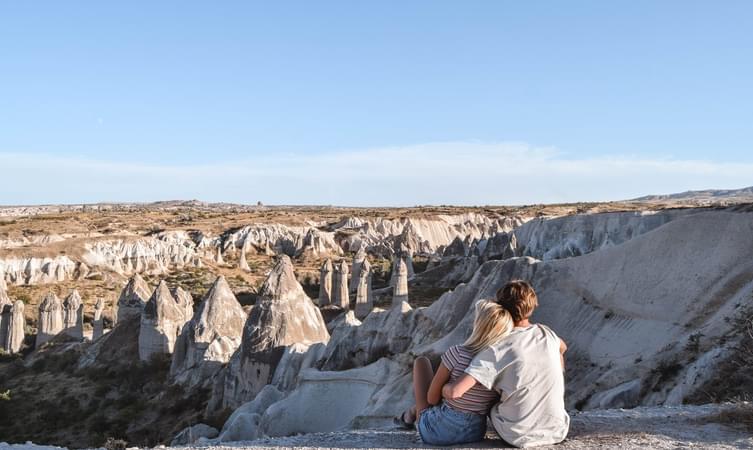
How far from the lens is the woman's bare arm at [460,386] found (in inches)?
165

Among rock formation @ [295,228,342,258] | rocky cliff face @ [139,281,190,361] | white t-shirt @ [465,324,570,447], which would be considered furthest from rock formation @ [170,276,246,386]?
rock formation @ [295,228,342,258]

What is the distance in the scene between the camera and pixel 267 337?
53.2 feet

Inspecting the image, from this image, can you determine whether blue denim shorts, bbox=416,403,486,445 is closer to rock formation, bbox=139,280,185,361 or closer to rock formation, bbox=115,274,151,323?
rock formation, bbox=139,280,185,361

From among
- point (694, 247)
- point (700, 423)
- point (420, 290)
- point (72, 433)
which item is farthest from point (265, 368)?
point (420, 290)

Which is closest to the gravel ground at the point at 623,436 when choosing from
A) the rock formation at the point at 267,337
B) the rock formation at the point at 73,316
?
the rock formation at the point at 267,337

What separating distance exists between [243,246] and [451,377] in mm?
54979

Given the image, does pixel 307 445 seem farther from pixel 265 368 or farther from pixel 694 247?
pixel 265 368

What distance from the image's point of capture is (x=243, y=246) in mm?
→ 57969

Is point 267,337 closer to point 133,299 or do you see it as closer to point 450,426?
point 133,299

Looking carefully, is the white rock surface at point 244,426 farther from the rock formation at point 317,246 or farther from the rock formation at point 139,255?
the rock formation at point 317,246

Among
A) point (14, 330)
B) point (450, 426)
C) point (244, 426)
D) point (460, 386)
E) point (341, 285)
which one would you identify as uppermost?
point (460, 386)

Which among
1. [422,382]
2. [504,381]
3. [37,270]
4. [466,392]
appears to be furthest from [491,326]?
[37,270]

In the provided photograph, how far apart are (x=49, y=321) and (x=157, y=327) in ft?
25.0

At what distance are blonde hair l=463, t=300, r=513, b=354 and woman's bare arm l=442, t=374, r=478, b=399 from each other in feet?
0.64
